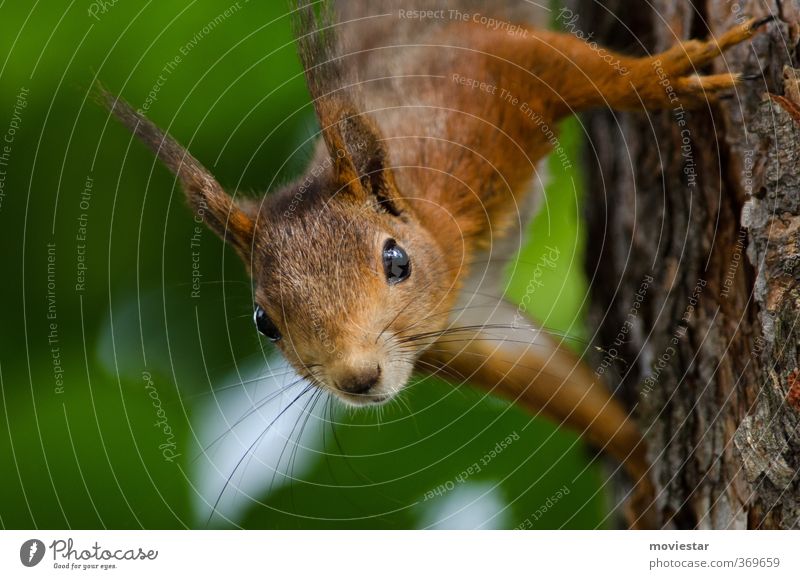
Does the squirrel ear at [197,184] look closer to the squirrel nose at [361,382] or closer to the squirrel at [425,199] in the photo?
the squirrel at [425,199]

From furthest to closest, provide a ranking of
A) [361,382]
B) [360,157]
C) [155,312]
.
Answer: [155,312] < [360,157] < [361,382]

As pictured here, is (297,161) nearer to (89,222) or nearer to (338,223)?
(338,223)

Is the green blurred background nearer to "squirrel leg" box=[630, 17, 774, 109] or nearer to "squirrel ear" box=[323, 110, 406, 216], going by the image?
"squirrel ear" box=[323, 110, 406, 216]

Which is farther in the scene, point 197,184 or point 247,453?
point 247,453

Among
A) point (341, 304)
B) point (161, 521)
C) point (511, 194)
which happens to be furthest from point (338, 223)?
point (161, 521)

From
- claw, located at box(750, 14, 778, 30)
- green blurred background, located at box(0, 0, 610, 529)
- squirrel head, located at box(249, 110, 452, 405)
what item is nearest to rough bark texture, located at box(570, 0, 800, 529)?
claw, located at box(750, 14, 778, 30)

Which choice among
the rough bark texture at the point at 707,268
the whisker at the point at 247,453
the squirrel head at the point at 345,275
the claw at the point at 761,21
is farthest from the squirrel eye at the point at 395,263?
the claw at the point at 761,21

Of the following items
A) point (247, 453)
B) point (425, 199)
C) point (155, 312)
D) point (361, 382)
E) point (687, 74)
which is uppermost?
point (687, 74)

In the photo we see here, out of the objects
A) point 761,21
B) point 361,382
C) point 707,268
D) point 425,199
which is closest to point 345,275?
point 361,382

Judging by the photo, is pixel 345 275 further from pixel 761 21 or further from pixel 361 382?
pixel 761 21
